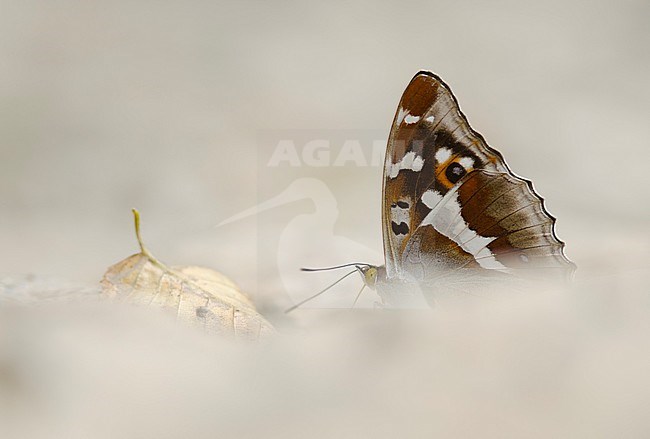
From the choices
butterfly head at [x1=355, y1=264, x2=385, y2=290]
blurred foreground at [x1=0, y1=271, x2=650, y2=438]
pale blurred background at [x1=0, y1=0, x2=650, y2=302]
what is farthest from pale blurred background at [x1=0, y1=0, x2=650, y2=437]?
blurred foreground at [x1=0, y1=271, x2=650, y2=438]

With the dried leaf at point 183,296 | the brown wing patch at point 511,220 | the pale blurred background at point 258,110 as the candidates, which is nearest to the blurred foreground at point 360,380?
the dried leaf at point 183,296

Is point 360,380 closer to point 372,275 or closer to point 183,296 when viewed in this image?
point 183,296

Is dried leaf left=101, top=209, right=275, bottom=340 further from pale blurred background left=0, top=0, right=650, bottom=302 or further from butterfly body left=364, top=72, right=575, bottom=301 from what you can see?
pale blurred background left=0, top=0, right=650, bottom=302

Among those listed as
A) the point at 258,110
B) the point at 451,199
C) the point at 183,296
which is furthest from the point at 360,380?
the point at 258,110

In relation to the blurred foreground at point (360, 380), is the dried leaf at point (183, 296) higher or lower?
higher

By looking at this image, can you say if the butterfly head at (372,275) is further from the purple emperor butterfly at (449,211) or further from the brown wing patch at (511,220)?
the brown wing patch at (511,220)

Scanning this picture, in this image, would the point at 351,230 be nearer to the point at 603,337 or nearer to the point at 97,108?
the point at 97,108

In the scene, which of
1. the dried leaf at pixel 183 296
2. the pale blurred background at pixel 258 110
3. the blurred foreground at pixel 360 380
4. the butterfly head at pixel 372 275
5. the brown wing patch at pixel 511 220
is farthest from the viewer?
the pale blurred background at pixel 258 110

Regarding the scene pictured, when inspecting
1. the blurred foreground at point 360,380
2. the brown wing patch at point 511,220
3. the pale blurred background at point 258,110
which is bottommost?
the blurred foreground at point 360,380
